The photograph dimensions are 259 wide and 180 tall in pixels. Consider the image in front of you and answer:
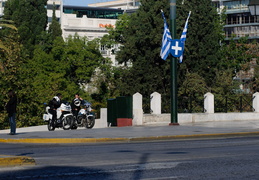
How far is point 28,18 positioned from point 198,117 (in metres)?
61.5

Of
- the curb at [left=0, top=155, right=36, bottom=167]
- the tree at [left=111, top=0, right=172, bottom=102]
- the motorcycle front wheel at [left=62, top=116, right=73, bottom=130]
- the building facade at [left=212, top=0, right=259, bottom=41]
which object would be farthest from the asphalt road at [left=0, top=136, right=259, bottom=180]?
the building facade at [left=212, top=0, right=259, bottom=41]

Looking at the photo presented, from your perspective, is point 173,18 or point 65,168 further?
point 173,18

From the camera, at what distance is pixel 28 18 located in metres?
93.9

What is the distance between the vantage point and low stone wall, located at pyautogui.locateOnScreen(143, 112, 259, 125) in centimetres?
3433

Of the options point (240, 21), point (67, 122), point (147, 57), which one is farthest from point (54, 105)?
point (240, 21)

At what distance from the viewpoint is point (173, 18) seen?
30.1m

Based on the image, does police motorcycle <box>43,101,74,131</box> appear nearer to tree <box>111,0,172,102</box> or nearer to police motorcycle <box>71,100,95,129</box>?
police motorcycle <box>71,100,95,129</box>

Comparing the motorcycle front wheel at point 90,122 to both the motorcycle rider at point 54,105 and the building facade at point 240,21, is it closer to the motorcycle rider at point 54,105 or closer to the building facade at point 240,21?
the motorcycle rider at point 54,105

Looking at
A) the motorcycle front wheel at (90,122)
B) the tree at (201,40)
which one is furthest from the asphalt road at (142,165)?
the tree at (201,40)

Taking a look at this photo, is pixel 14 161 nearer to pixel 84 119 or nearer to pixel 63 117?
pixel 63 117

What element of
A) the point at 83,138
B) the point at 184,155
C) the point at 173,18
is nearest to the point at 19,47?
the point at 173,18

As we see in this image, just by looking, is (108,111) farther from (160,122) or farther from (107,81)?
(107,81)

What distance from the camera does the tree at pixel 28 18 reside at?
88000 millimetres

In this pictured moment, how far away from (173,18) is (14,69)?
29.1m
